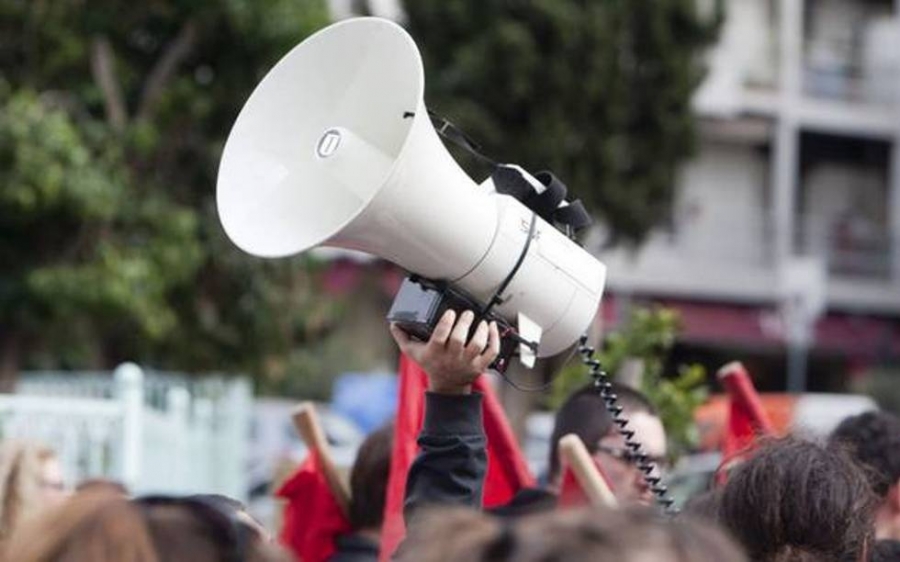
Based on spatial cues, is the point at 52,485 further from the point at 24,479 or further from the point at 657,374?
the point at 657,374

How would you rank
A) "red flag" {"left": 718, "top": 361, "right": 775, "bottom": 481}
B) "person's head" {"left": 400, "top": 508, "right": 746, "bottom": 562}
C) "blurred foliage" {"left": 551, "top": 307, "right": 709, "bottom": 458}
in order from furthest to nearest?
"blurred foliage" {"left": 551, "top": 307, "right": 709, "bottom": 458}, "red flag" {"left": 718, "top": 361, "right": 775, "bottom": 481}, "person's head" {"left": 400, "top": 508, "right": 746, "bottom": 562}

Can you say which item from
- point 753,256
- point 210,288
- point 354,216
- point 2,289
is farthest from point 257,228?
point 753,256

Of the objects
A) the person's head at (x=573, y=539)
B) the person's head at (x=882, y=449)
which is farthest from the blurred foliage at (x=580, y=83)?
the person's head at (x=573, y=539)

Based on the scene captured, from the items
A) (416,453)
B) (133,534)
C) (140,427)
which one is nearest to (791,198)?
(140,427)

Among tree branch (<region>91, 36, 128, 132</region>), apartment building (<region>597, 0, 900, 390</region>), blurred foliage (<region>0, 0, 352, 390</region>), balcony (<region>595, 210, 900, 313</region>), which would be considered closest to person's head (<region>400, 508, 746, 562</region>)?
blurred foliage (<region>0, 0, 352, 390</region>)

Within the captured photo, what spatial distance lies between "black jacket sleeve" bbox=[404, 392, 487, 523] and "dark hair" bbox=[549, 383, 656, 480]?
4.91 feet

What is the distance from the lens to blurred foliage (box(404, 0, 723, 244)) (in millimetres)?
18609

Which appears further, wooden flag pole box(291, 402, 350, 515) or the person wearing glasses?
wooden flag pole box(291, 402, 350, 515)

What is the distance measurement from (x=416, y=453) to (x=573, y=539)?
2.07m

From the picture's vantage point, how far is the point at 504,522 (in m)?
1.92

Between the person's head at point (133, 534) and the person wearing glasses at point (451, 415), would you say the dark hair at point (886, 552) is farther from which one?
the person's head at point (133, 534)

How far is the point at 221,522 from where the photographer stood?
2096mm

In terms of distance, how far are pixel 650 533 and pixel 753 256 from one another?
3064 cm

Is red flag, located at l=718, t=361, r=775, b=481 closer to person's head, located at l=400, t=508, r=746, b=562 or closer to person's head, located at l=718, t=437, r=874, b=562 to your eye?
person's head, located at l=718, t=437, r=874, b=562
